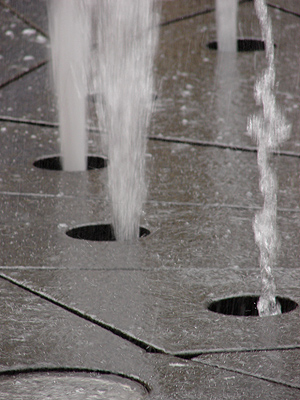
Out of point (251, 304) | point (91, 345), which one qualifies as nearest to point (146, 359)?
point (91, 345)

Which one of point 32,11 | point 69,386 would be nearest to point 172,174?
point 69,386

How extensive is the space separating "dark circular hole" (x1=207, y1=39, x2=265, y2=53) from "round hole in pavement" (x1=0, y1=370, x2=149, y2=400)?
4.66 meters

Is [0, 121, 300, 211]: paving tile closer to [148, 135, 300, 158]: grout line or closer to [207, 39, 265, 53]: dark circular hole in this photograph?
[148, 135, 300, 158]: grout line

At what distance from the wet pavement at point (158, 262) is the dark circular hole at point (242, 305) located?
30 millimetres

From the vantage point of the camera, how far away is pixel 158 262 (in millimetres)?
2943

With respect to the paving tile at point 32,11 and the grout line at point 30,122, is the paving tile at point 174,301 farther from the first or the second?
the paving tile at point 32,11

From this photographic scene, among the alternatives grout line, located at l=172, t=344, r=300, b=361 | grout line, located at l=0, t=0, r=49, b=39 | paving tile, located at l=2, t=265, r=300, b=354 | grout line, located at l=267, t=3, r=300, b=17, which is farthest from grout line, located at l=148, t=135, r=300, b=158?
grout line, located at l=267, t=3, r=300, b=17

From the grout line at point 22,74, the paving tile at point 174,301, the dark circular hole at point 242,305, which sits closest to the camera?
the paving tile at point 174,301

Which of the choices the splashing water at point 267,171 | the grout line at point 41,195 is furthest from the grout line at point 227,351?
the grout line at point 41,195

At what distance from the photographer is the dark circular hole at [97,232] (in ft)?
10.8

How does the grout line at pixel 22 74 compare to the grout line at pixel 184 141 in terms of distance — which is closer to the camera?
the grout line at pixel 184 141

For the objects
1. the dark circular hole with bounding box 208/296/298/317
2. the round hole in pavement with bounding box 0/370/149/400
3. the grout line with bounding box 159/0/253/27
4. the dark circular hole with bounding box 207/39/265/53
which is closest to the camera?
the round hole in pavement with bounding box 0/370/149/400

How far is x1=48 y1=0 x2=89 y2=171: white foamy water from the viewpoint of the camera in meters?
4.02

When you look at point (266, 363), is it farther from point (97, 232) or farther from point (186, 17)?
point (186, 17)
